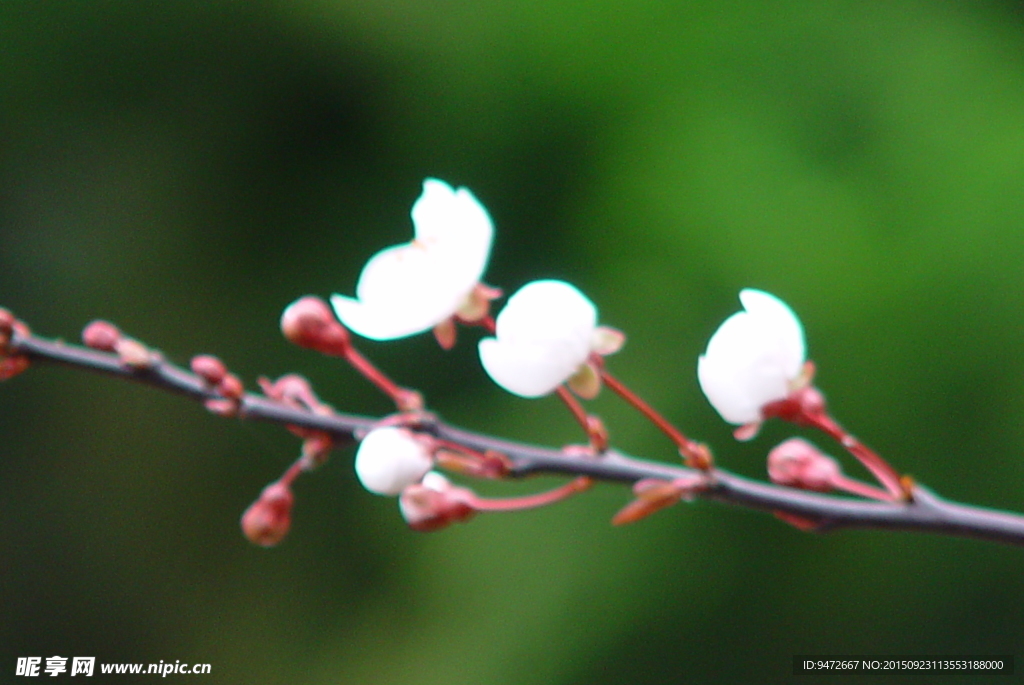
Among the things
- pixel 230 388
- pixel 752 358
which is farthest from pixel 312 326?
pixel 752 358

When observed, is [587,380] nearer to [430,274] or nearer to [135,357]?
[430,274]

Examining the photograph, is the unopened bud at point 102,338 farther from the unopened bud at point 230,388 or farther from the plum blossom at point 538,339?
the plum blossom at point 538,339

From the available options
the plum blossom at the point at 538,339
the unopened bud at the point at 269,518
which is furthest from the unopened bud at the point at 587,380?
the unopened bud at the point at 269,518

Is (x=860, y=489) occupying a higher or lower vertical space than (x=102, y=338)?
lower

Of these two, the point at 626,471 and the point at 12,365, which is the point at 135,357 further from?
the point at 626,471

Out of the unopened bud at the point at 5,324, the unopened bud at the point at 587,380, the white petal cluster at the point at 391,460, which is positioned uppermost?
the unopened bud at the point at 5,324

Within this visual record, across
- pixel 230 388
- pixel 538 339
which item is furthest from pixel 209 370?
pixel 538 339
